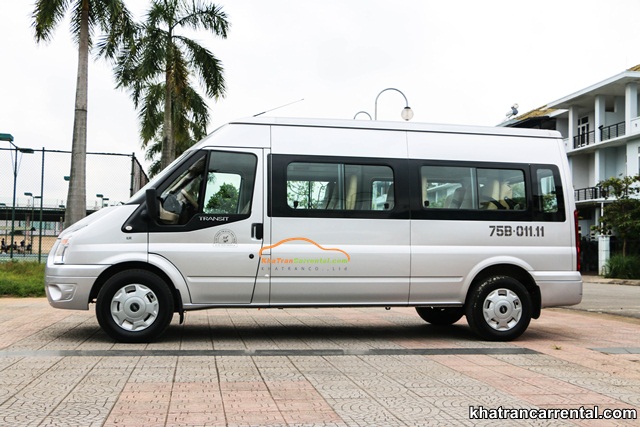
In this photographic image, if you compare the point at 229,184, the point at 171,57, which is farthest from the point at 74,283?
the point at 171,57

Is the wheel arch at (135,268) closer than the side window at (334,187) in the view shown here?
Yes

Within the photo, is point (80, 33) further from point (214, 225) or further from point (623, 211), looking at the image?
point (623, 211)

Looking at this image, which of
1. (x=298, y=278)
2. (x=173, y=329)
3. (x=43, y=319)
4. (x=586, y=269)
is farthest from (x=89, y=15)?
(x=586, y=269)

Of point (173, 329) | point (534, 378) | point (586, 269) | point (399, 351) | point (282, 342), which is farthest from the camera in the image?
point (586, 269)

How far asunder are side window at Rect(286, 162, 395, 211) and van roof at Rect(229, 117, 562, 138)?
20.9 inches

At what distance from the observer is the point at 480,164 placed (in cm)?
934

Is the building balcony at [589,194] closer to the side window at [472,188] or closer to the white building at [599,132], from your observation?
the white building at [599,132]

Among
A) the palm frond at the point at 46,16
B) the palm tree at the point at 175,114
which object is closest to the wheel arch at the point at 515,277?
the palm frond at the point at 46,16

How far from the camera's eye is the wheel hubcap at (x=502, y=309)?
918cm

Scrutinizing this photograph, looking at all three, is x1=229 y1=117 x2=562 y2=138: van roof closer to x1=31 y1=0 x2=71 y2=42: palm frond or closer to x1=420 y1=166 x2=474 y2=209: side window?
x1=420 y1=166 x2=474 y2=209: side window

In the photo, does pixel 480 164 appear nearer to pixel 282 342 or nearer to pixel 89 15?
pixel 282 342

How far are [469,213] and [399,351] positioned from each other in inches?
80.9

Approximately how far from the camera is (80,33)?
1973cm

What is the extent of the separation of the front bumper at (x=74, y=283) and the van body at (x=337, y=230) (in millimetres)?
16
